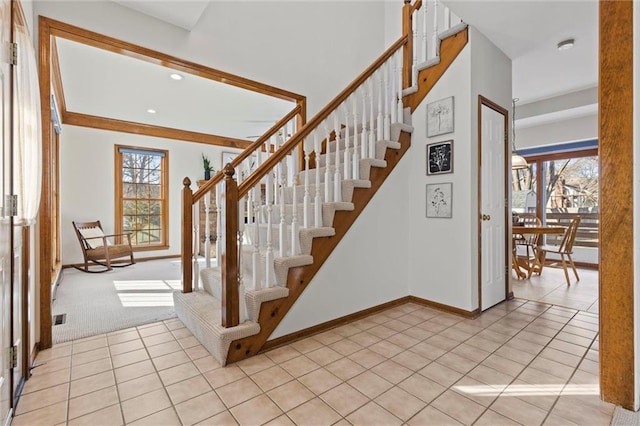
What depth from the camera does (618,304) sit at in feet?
5.07

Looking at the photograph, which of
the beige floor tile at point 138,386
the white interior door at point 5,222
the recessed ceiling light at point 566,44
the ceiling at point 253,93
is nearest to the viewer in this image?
the white interior door at point 5,222

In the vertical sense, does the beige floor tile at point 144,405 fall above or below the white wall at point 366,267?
below

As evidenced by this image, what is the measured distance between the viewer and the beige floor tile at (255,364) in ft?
6.33

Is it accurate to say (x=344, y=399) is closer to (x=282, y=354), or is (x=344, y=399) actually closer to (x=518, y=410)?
(x=282, y=354)

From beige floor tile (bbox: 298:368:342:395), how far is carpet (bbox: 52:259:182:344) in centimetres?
171

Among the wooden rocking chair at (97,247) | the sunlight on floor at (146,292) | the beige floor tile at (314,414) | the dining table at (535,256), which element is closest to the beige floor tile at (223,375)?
the beige floor tile at (314,414)

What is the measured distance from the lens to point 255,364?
2.00m

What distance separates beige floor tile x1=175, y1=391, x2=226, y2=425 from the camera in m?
1.49

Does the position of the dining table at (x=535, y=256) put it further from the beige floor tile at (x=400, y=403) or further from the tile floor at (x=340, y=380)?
the beige floor tile at (x=400, y=403)

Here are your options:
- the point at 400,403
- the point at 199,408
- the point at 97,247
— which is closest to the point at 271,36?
the point at 199,408

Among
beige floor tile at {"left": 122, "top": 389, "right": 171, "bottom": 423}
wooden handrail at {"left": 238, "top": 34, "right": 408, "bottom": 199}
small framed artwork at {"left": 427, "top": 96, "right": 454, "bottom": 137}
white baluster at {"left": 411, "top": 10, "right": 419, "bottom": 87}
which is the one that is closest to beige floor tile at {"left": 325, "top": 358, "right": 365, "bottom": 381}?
beige floor tile at {"left": 122, "top": 389, "right": 171, "bottom": 423}

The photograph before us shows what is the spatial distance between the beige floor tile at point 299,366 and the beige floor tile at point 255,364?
106 mm

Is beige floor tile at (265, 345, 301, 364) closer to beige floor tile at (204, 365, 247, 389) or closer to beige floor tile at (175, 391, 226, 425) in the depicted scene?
beige floor tile at (204, 365, 247, 389)

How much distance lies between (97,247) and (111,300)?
7.22 feet
